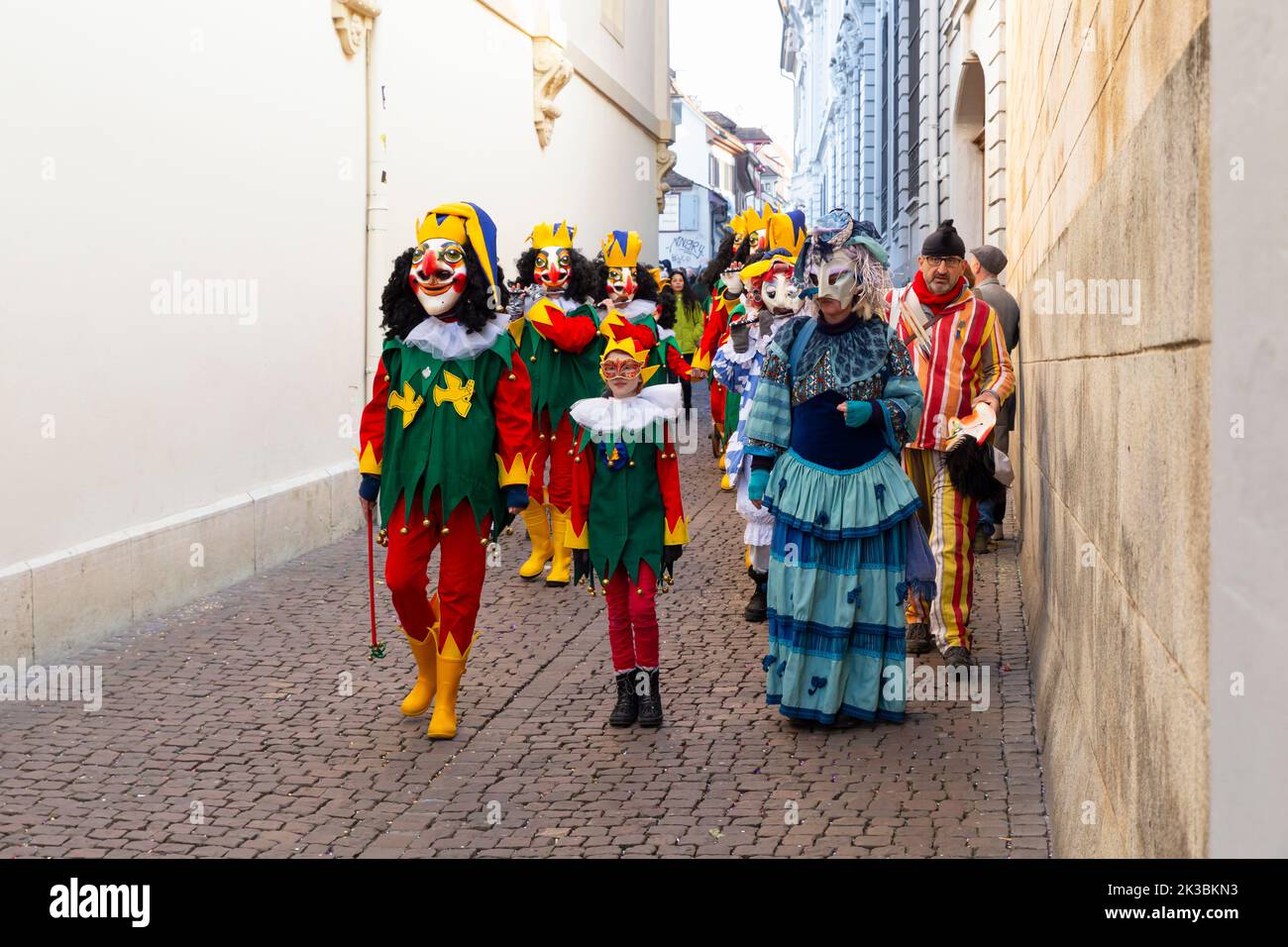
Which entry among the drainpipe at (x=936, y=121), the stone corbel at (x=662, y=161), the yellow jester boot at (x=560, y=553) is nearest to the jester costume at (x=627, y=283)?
the yellow jester boot at (x=560, y=553)

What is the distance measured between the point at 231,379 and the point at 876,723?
512 centimetres

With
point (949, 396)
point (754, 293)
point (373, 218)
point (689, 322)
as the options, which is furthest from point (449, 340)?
point (689, 322)

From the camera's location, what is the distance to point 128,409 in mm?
8289

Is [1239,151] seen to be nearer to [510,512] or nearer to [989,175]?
[510,512]

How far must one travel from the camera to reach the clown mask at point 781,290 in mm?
8805

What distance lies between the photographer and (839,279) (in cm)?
612

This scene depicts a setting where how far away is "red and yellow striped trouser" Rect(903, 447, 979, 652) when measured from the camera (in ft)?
23.3

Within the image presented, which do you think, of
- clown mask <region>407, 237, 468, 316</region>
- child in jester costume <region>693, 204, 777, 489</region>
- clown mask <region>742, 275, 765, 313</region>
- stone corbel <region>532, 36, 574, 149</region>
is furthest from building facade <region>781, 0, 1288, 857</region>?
stone corbel <region>532, 36, 574, 149</region>

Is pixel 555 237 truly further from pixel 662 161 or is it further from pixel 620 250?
pixel 662 161

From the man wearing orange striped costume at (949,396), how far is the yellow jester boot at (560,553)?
281 centimetres

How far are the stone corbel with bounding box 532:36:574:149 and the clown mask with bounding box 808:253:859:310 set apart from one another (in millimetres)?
12636

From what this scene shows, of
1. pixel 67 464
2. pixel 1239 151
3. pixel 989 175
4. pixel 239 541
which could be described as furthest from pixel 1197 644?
pixel 989 175

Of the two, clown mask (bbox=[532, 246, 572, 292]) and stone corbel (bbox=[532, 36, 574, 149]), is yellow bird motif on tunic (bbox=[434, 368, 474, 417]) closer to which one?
clown mask (bbox=[532, 246, 572, 292])

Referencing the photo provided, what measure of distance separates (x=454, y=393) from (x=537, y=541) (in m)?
3.90
